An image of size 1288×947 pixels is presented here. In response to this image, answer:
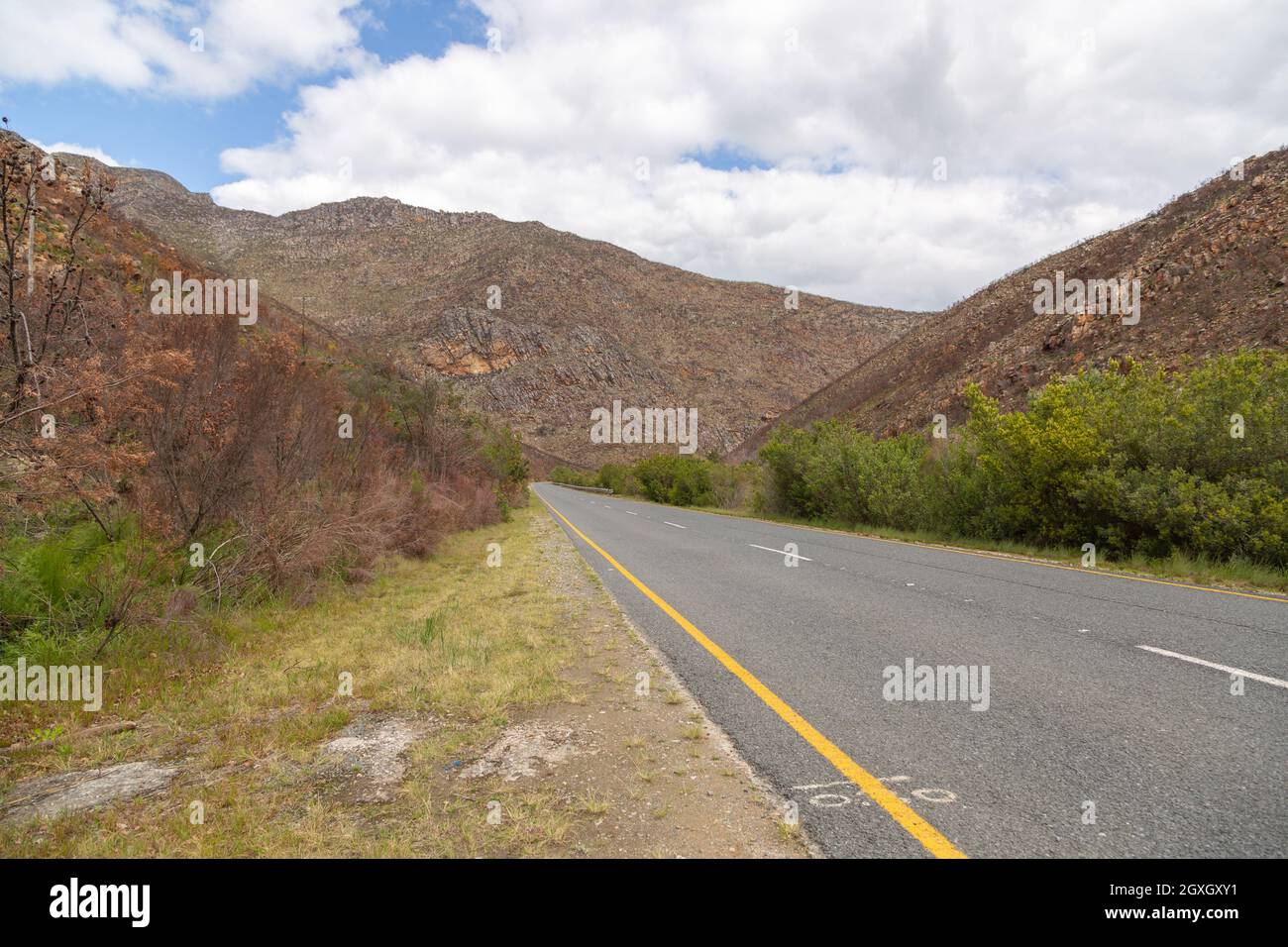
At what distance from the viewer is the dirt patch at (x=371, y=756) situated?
347 centimetres

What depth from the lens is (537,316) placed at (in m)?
88.1

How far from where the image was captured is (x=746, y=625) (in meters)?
7.09

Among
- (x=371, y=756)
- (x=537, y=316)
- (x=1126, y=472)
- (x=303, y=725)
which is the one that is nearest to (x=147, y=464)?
(x=303, y=725)

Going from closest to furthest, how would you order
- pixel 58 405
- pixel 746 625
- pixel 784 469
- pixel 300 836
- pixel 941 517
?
pixel 300 836, pixel 58 405, pixel 746 625, pixel 941 517, pixel 784 469

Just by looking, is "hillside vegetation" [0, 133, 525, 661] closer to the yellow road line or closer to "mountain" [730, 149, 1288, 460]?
the yellow road line

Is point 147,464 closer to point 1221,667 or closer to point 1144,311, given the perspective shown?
point 1221,667

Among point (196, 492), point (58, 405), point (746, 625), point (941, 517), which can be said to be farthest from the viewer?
point (941, 517)

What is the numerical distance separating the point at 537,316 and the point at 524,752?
88085 mm

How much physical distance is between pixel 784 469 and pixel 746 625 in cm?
2118

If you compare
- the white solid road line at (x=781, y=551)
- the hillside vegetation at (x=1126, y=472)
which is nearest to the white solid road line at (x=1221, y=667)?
the hillside vegetation at (x=1126, y=472)

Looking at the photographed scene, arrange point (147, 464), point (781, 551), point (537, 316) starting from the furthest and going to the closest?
point (537, 316)
point (781, 551)
point (147, 464)

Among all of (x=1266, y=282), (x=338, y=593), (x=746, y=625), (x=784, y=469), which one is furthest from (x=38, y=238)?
(x=1266, y=282)
